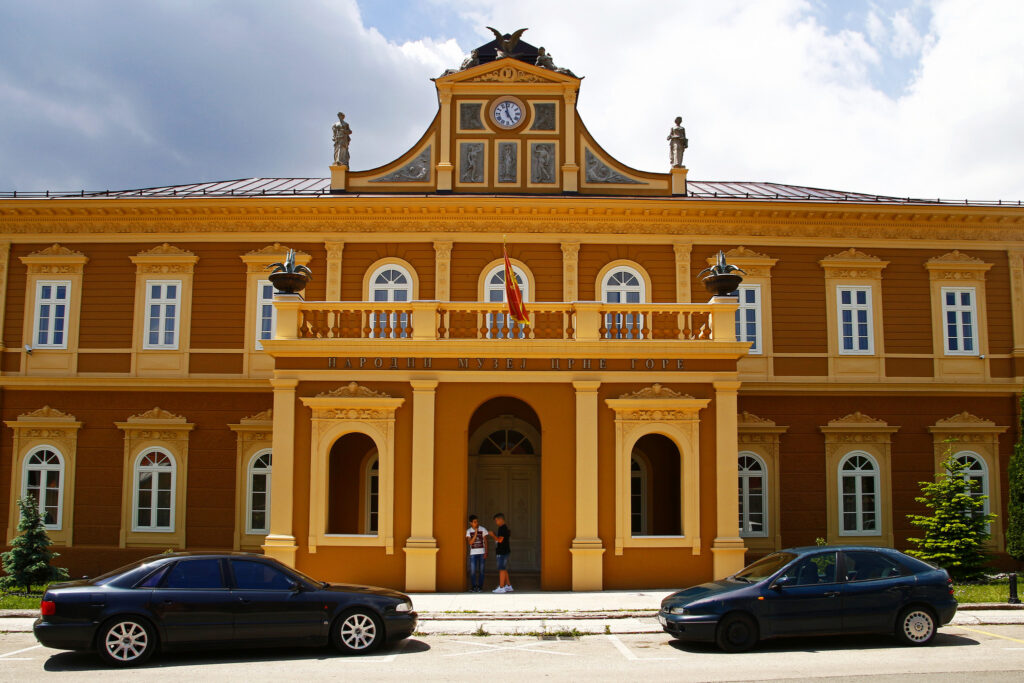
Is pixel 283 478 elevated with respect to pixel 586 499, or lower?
elevated

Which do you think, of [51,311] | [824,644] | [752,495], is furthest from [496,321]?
[51,311]

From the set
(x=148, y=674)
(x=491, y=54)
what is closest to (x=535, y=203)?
(x=491, y=54)

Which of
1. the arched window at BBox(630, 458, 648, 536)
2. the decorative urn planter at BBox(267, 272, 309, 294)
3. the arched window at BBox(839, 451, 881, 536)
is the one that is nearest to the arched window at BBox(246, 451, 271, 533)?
the decorative urn planter at BBox(267, 272, 309, 294)

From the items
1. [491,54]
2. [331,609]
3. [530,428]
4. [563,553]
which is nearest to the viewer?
[331,609]

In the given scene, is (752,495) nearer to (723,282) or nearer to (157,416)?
(723,282)

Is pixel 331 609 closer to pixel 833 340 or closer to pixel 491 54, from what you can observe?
pixel 833 340

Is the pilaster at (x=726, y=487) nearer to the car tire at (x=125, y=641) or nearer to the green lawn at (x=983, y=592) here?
the green lawn at (x=983, y=592)

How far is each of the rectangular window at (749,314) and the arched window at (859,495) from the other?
3.90 metres

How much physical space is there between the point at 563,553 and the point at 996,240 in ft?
48.7

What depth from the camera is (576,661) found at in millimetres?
10562

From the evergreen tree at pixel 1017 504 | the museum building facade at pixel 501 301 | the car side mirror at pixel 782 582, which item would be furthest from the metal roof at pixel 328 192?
the car side mirror at pixel 782 582

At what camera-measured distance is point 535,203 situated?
21.3m

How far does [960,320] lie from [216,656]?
64.9 feet

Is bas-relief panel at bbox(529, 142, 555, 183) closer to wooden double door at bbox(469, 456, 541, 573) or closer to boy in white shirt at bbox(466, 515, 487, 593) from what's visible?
wooden double door at bbox(469, 456, 541, 573)
